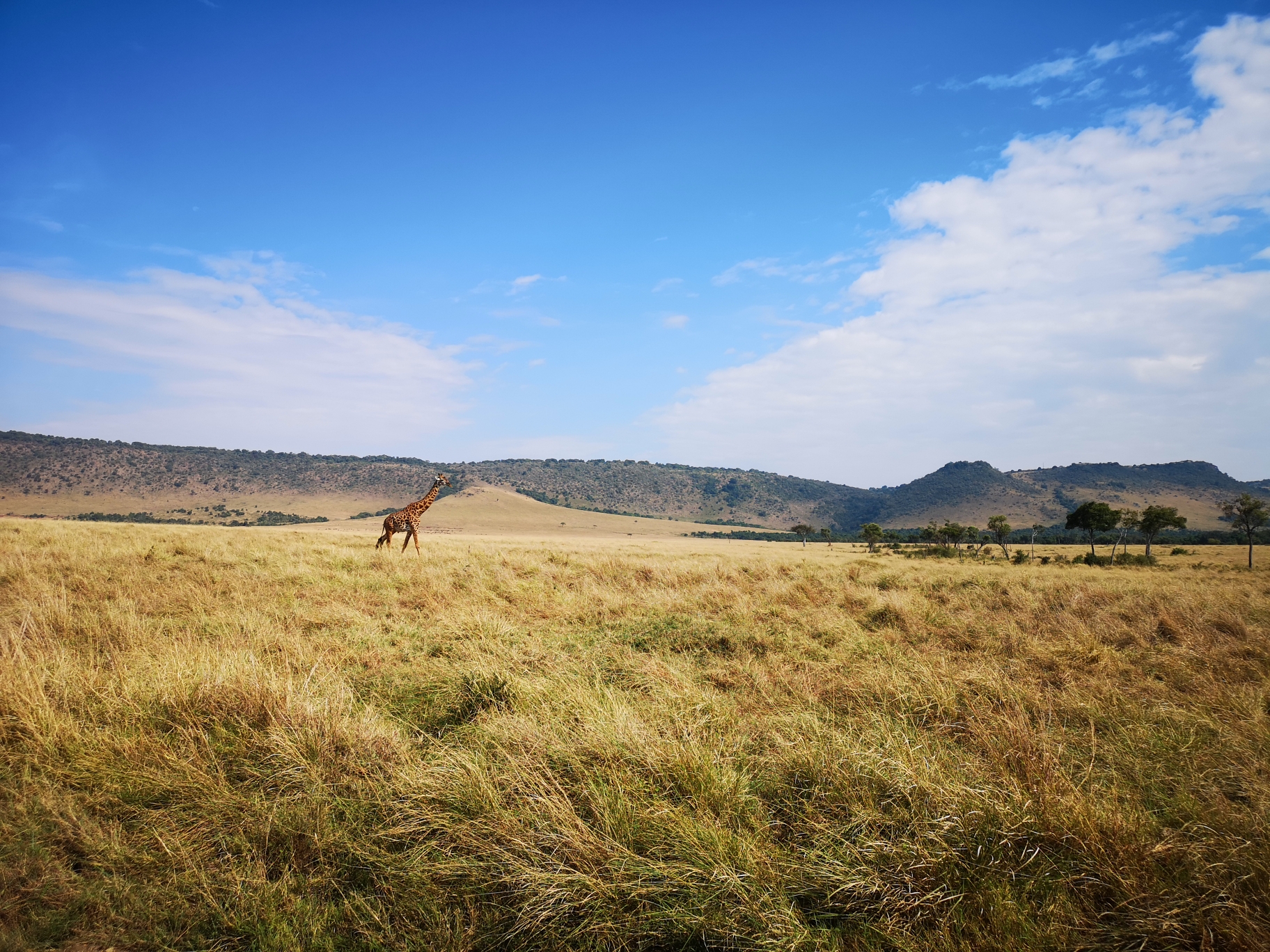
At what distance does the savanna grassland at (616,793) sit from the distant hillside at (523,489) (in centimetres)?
7974

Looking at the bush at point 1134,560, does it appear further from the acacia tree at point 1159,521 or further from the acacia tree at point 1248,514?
the acacia tree at point 1248,514

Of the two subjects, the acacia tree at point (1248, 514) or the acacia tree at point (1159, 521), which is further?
the acacia tree at point (1159, 521)

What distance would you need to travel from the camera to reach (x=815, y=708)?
5.47m

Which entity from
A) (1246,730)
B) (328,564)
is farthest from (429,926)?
(328,564)

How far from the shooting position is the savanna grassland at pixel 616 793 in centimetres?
264

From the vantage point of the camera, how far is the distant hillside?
110188 millimetres

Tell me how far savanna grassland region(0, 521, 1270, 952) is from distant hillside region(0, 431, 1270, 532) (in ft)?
262

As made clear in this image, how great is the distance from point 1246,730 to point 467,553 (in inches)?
692

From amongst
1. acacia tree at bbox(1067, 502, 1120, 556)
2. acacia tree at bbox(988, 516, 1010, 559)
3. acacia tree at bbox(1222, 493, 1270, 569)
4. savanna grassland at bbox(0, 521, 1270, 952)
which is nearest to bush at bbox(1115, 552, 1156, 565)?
acacia tree at bbox(1067, 502, 1120, 556)

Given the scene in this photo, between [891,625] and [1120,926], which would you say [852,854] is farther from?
[891,625]

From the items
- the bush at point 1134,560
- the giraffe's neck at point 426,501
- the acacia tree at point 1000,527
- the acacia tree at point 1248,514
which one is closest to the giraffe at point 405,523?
the giraffe's neck at point 426,501

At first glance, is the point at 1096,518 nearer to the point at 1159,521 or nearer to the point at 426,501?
the point at 1159,521

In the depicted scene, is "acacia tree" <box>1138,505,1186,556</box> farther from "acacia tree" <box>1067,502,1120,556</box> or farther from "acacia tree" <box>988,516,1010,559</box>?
"acacia tree" <box>988,516,1010,559</box>

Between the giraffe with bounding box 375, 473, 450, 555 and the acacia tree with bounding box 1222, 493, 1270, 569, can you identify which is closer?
the giraffe with bounding box 375, 473, 450, 555
